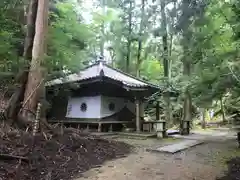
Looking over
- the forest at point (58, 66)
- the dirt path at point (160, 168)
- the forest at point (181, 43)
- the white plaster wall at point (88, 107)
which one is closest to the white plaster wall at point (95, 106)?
the white plaster wall at point (88, 107)

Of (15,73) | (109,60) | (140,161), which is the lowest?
(140,161)

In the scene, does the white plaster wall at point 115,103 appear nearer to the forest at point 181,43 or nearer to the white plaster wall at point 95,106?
the white plaster wall at point 95,106

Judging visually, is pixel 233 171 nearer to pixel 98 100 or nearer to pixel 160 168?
pixel 160 168

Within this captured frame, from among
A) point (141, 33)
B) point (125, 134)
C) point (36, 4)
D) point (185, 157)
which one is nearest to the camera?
point (185, 157)

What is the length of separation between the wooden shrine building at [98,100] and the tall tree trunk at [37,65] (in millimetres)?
5004

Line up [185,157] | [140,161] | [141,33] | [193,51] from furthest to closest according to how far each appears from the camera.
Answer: [141,33] < [193,51] < [185,157] < [140,161]

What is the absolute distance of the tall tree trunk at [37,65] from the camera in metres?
6.87

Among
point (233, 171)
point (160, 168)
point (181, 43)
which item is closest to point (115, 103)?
point (181, 43)

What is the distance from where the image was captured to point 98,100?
1338 cm

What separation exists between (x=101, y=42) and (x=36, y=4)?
52.9 feet

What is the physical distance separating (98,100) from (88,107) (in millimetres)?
788

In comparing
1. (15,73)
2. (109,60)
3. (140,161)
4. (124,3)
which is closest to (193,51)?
(140,161)

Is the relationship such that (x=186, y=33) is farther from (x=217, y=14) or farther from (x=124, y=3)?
(x=124, y=3)

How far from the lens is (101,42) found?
2395 cm
